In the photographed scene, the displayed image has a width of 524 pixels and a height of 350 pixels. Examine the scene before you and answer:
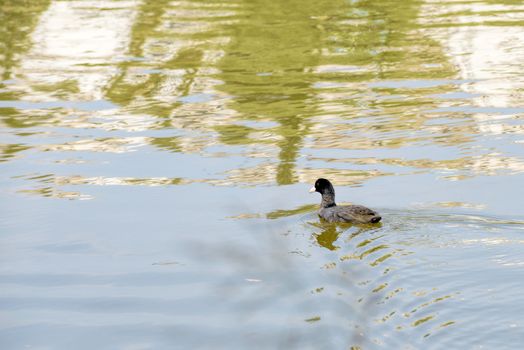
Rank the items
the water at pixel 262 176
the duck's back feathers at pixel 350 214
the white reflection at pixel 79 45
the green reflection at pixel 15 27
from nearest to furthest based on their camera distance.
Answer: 1. the water at pixel 262 176
2. the duck's back feathers at pixel 350 214
3. the white reflection at pixel 79 45
4. the green reflection at pixel 15 27

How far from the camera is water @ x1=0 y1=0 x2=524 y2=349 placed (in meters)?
9.46

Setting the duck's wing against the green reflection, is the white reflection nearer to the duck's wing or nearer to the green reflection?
the green reflection

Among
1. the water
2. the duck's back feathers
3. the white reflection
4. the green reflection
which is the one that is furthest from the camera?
the green reflection

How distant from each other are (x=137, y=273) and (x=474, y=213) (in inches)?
134

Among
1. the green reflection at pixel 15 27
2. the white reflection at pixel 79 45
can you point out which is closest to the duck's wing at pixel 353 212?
the white reflection at pixel 79 45

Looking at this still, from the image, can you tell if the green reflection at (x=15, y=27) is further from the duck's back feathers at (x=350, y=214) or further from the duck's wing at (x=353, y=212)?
the duck's wing at (x=353, y=212)

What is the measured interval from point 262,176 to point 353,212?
2.41 m

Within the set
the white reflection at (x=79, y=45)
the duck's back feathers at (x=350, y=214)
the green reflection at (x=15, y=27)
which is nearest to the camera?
the duck's back feathers at (x=350, y=214)

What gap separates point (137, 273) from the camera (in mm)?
11000

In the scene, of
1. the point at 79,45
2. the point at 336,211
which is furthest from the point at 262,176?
the point at 79,45

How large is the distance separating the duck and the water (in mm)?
126

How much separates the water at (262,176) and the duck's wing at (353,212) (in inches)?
5.8

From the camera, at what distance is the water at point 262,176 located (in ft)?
31.0

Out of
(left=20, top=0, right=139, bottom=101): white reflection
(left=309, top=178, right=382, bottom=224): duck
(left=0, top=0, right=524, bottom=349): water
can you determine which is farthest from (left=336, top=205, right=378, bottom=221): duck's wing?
(left=20, top=0, right=139, bottom=101): white reflection
